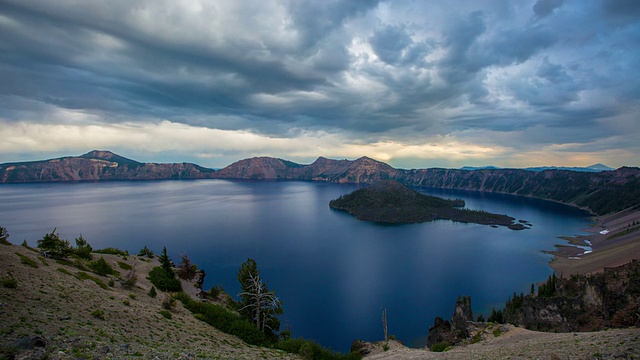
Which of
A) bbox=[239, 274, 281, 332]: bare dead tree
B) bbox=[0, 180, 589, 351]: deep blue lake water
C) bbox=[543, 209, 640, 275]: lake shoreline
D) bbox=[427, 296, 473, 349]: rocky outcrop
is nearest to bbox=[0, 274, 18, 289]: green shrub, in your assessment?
bbox=[239, 274, 281, 332]: bare dead tree

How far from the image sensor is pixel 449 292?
90625mm

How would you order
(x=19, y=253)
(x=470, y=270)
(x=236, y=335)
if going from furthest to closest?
→ 1. (x=470, y=270)
2. (x=236, y=335)
3. (x=19, y=253)

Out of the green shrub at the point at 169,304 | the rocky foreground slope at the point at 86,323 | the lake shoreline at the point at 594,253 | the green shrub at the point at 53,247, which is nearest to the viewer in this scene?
the rocky foreground slope at the point at 86,323

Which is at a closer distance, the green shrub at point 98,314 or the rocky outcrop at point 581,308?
the green shrub at point 98,314

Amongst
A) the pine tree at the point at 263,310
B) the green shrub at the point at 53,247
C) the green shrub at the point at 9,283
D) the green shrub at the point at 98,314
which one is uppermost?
the green shrub at the point at 9,283

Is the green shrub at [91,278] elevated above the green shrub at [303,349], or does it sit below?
above

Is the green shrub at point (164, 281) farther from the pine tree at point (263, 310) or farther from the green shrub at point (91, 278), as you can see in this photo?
the green shrub at point (91, 278)

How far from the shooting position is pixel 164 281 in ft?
157

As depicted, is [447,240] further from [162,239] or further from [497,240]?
[162,239]

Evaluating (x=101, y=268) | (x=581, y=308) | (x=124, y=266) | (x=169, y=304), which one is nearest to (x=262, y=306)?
(x=169, y=304)

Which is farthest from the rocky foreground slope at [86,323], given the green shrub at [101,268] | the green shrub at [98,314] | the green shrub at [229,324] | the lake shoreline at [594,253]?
the lake shoreline at [594,253]

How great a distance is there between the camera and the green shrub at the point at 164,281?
155 ft

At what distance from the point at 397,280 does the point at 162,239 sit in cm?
11083

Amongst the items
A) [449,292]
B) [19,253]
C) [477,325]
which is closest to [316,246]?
[449,292]
